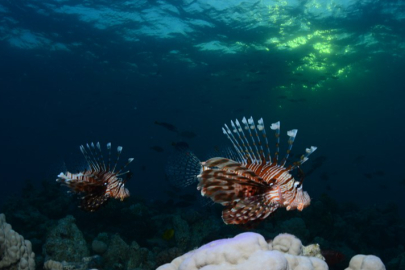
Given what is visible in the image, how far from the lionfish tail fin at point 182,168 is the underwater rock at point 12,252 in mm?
2252

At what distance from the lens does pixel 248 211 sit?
252 centimetres

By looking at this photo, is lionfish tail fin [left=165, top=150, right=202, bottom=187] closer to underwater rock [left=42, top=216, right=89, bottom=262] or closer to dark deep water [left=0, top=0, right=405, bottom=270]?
dark deep water [left=0, top=0, right=405, bottom=270]

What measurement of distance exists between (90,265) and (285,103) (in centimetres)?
3632

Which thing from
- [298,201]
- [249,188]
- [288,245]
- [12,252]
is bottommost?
[288,245]

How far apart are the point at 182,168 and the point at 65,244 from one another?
3.10 m

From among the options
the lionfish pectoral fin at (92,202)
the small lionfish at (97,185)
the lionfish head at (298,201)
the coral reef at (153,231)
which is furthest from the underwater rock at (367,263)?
the lionfish pectoral fin at (92,202)

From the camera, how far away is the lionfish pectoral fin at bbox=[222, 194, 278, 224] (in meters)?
2.51

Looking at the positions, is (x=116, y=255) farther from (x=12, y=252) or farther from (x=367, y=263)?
(x=367, y=263)

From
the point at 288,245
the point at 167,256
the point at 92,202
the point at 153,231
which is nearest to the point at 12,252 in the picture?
the point at 92,202

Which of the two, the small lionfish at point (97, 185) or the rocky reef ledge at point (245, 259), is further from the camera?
the small lionfish at point (97, 185)

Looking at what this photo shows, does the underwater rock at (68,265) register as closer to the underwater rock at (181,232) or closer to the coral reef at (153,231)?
the coral reef at (153,231)

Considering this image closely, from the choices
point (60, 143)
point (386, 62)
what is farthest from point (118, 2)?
point (60, 143)

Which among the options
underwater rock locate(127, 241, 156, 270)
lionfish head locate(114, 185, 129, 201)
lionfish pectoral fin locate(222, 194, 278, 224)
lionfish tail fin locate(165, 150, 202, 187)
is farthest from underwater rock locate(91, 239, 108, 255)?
lionfish pectoral fin locate(222, 194, 278, 224)

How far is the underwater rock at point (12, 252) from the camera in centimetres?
368
